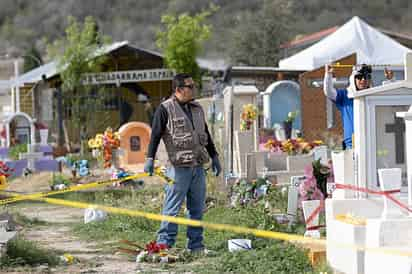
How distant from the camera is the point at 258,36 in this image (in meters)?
35.3

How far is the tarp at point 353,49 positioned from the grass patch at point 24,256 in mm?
16206

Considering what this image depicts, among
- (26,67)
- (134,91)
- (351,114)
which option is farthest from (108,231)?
(26,67)

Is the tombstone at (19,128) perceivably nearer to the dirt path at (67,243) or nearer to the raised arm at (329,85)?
the dirt path at (67,243)

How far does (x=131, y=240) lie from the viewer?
9727 mm

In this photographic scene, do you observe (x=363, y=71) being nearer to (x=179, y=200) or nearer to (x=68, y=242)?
(x=179, y=200)

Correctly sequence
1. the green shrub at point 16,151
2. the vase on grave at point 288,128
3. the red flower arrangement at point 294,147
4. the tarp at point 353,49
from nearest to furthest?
the red flower arrangement at point 294,147, the vase on grave at point 288,128, the green shrub at point 16,151, the tarp at point 353,49

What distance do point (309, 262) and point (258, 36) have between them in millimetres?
28181

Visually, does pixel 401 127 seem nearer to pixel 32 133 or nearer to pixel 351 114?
pixel 351 114

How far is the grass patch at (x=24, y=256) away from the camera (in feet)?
27.4

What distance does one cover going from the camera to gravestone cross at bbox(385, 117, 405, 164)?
24.6 feet

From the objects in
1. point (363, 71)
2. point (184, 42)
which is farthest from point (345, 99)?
point (184, 42)

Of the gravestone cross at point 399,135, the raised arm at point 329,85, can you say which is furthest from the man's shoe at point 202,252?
the gravestone cross at point 399,135

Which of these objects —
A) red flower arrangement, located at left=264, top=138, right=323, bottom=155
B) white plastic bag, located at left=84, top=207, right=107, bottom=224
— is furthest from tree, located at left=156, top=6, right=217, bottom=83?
white plastic bag, located at left=84, top=207, right=107, bottom=224

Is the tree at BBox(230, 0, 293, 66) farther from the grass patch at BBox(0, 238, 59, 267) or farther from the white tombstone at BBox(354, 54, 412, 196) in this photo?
the white tombstone at BBox(354, 54, 412, 196)
